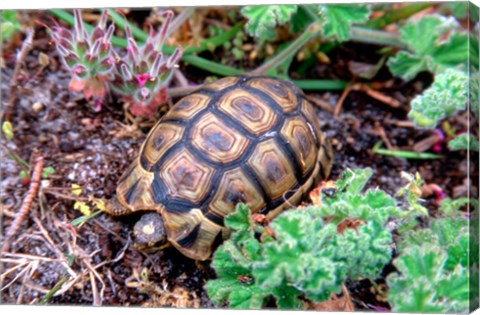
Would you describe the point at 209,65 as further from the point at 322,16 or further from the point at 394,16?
the point at 394,16

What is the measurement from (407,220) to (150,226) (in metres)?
0.90

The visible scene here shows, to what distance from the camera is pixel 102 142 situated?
2645 mm

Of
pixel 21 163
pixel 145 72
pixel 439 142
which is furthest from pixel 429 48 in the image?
pixel 21 163

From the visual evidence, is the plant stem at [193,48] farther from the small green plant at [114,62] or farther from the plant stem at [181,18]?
the small green plant at [114,62]

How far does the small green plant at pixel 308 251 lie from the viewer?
1.72 meters

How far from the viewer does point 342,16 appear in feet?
8.25

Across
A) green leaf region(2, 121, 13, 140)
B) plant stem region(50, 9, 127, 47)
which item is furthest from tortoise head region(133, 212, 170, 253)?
plant stem region(50, 9, 127, 47)

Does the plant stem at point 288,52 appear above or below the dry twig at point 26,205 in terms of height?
above

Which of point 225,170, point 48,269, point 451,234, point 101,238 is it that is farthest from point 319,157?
point 48,269

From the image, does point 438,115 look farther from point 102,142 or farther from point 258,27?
point 102,142

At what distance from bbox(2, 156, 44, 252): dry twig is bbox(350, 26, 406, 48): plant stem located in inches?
60.0

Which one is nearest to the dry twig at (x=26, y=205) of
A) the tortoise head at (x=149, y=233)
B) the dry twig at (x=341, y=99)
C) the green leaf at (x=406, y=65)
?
the tortoise head at (x=149, y=233)

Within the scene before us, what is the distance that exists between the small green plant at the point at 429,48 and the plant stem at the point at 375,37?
0.10 meters

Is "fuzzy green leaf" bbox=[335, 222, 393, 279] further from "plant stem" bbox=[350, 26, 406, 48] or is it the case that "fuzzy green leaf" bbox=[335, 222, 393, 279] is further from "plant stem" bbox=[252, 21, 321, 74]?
"plant stem" bbox=[350, 26, 406, 48]
